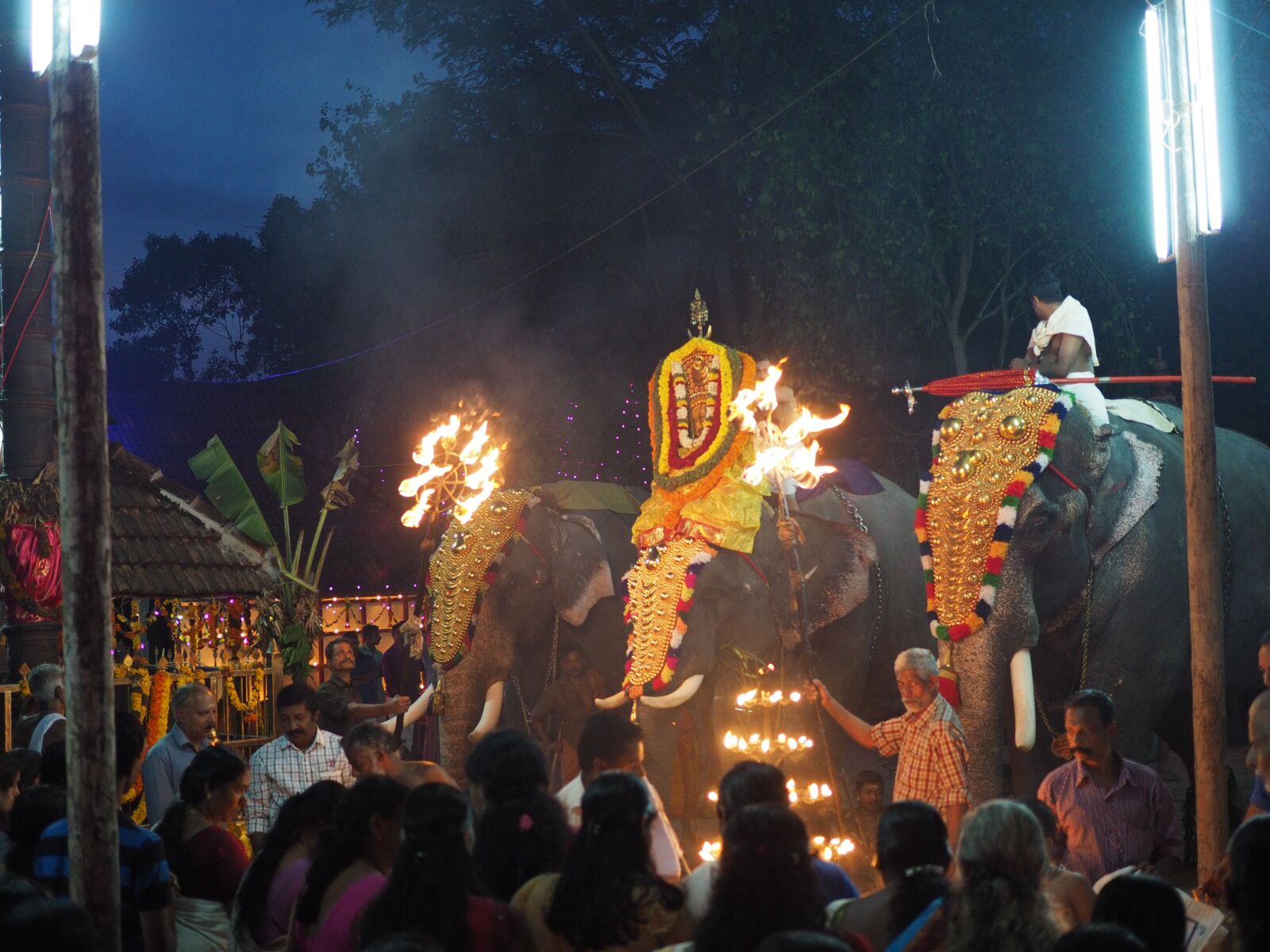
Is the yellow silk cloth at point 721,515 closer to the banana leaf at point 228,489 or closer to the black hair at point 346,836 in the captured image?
the banana leaf at point 228,489

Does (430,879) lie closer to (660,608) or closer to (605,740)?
(605,740)

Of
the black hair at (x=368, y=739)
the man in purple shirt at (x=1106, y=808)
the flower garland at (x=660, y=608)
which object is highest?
the flower garland at (x=660, y=608)

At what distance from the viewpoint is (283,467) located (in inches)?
549

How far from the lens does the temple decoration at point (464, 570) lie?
10.5 m

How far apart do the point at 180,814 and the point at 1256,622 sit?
6.53 meters

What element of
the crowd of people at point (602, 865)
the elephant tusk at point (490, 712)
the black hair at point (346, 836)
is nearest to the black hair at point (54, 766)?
the crowd of people at point (602, 865)

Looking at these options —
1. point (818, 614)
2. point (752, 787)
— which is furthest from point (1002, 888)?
point (818, 614)

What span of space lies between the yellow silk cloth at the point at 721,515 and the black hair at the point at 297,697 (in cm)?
329

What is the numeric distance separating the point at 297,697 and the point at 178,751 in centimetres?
61

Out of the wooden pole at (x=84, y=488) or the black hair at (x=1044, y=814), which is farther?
the black hair at (x=1044, y=814)

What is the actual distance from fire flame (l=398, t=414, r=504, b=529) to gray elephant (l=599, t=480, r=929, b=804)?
1.74 meters

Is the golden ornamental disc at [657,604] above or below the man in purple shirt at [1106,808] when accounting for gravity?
above

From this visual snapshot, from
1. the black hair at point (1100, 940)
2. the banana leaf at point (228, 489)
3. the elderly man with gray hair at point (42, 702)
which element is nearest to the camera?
the black hair at point (1100, 940)

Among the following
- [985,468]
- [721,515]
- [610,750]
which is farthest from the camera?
[721,515]
